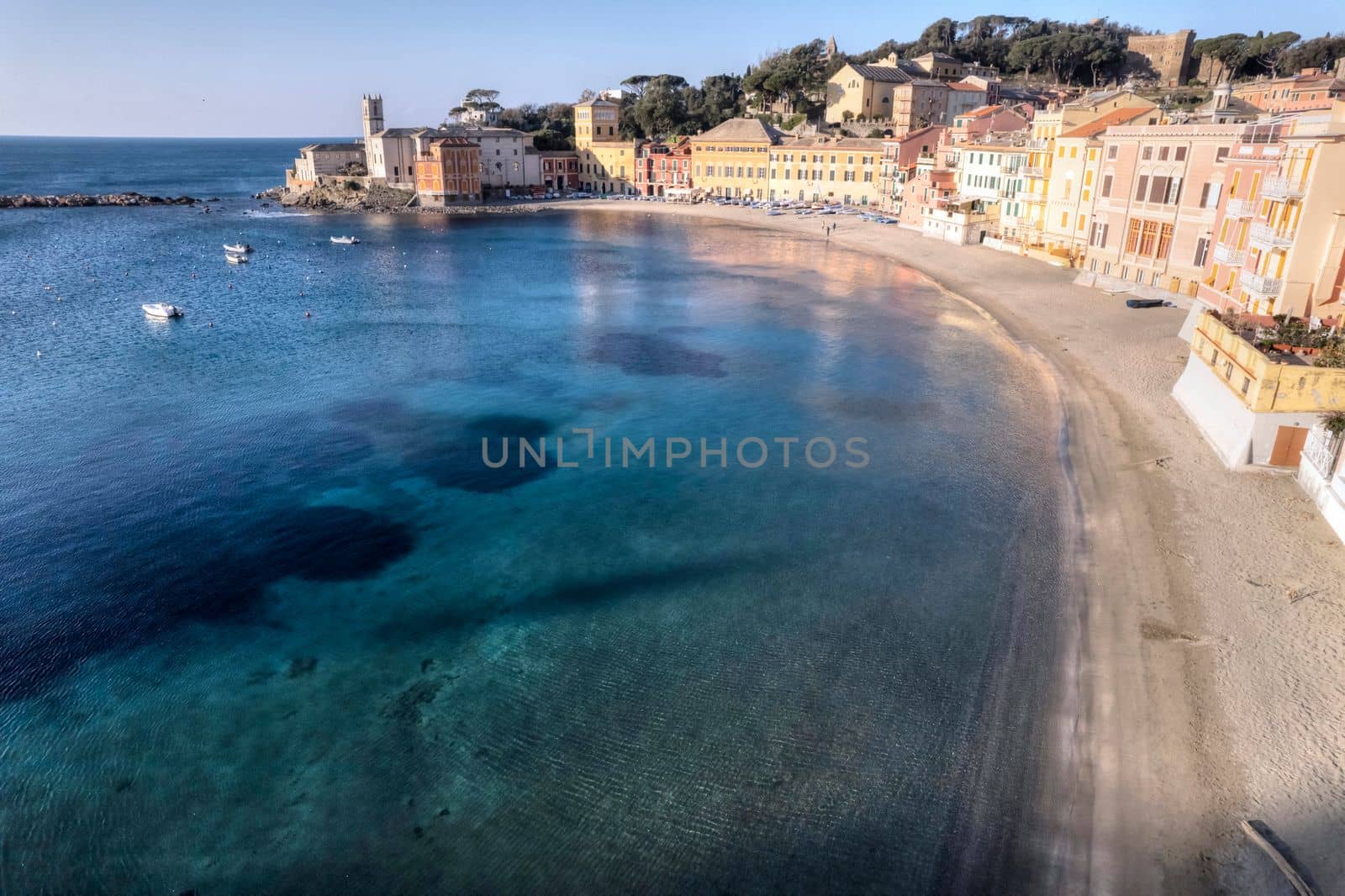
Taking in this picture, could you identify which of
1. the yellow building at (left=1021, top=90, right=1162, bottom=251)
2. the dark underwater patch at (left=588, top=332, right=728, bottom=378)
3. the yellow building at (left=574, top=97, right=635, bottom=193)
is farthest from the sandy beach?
the yellow building at (left=574, top=97, right=635, bottom=193)

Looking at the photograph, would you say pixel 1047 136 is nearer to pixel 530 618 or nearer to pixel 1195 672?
pixel 1195 672

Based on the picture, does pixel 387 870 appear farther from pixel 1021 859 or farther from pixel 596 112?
pixel 596 112

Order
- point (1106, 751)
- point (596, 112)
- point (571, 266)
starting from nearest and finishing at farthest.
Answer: point (1106, 751) < point (571, 266) < point (596, 112)

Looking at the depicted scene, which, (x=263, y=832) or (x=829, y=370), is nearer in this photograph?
(x=263, y=832)

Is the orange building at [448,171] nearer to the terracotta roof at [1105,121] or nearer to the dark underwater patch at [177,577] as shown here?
the terracotta roof at [1105,121]

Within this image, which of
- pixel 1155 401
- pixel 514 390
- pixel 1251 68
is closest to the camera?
pixel 1155 401

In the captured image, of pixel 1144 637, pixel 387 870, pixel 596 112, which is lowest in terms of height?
pixel 387 870

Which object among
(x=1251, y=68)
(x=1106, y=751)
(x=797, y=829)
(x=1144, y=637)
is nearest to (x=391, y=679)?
(x=797, y=829)
